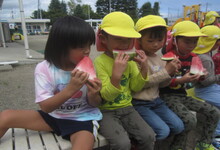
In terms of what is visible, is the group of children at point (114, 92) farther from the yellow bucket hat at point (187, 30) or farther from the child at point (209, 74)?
the child at point (209, 74)

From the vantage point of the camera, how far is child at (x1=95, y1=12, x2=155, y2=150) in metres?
1.77

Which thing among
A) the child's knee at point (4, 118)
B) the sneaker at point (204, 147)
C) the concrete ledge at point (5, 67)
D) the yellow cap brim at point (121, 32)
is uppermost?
the yellow cap brim at point (121, 32)

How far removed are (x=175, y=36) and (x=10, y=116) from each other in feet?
7.29

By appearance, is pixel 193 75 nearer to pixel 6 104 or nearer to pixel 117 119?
pixel 117 119

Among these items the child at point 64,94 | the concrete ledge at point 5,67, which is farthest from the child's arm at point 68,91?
the concrete ledge at point 5,67

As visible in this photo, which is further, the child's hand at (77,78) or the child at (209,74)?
the child at (209,74)

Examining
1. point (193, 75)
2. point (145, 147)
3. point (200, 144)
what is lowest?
point (200, 144)

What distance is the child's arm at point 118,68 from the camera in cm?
174

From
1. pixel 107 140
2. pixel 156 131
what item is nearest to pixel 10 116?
pixel 107 140

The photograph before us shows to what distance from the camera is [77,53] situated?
1.71 metres

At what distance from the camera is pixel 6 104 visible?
4.04m

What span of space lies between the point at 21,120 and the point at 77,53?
0.83m

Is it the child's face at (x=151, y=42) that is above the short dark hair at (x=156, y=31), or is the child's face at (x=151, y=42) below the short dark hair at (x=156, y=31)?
below

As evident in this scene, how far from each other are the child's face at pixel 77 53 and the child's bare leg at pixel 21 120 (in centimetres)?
68
